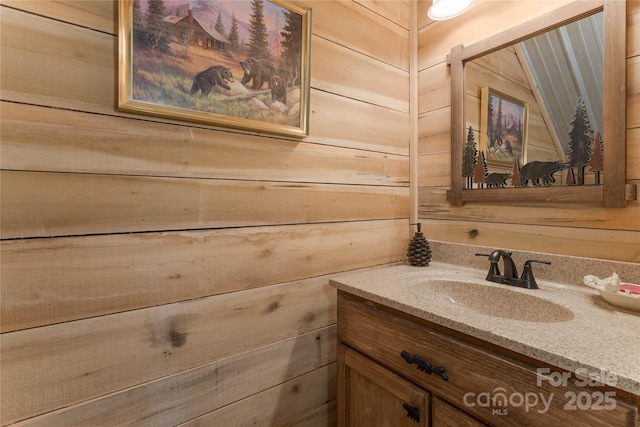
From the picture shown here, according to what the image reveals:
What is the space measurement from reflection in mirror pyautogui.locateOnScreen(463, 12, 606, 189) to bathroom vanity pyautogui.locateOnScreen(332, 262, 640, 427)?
0.40 metres

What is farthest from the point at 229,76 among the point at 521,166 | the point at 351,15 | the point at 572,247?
the point at 572,247

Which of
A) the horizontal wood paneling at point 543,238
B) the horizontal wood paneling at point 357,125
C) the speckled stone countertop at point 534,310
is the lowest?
the speckled stone countertop at point 534,310

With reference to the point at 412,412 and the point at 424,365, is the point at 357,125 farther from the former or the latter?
the point at 412,412

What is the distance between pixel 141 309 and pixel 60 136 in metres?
0.48

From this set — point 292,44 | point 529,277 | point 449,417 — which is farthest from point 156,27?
point 529,277

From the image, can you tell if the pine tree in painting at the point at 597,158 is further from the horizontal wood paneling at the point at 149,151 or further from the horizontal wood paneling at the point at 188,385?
the horizontal wood paneling at the point at 188,385

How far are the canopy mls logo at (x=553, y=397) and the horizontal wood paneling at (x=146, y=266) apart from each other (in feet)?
2.18

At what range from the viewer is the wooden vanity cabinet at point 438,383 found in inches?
22.9

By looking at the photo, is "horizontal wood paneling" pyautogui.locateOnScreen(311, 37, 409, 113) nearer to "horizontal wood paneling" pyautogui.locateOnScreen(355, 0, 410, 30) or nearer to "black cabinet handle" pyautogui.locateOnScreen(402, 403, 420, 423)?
"horizontal wood paneling" pyautogui.locateOnScreen(355, 0, 410, 30)

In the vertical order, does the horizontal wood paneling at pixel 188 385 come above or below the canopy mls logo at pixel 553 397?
below

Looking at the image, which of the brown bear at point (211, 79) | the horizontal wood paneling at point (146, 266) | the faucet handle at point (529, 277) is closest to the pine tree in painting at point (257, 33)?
the brown bear at point (211, 79)

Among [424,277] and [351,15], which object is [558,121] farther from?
[351,15]

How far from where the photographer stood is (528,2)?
1.13 metres

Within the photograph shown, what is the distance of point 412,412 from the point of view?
0.82 metres
